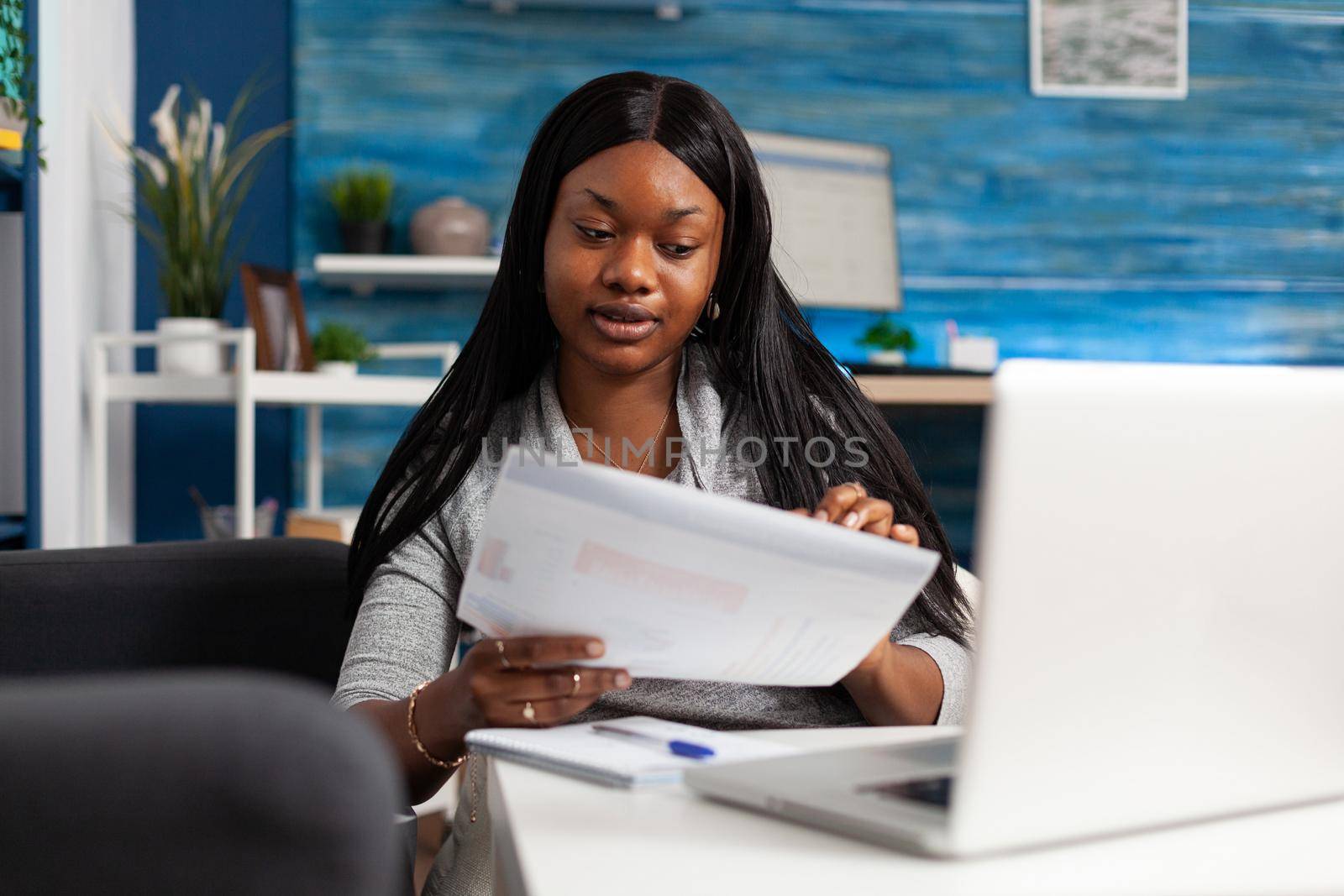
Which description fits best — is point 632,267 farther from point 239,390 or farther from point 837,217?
point 837,217

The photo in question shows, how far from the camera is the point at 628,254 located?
1158 mm

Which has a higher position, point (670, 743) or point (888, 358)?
point (888, 358)

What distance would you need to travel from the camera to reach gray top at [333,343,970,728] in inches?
41.7

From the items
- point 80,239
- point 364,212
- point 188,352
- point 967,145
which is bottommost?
point 188,352

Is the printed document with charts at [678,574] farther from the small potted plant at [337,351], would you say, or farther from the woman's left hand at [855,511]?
the small potted plant at [337,351]

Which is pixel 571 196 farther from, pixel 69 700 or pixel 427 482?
pixel 69 700

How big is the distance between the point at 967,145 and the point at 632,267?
2431 mm

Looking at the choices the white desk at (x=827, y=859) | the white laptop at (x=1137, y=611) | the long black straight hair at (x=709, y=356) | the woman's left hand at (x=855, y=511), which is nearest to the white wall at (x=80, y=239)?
the long black straight hair at (x=709, y=356)

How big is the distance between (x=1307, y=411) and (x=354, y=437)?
2.80m

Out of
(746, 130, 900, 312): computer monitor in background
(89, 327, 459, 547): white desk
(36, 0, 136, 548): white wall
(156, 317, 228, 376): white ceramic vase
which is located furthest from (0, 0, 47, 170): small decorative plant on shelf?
(746, 130, 900, 312): computer monitor in background

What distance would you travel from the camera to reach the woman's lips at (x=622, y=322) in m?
1.18

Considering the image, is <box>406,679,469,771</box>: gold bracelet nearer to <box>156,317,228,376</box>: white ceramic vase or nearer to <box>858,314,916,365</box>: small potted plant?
<box>156,317,228,376</box>: white ceramic vase

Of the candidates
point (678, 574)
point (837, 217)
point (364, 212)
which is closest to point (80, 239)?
point (364, 212)

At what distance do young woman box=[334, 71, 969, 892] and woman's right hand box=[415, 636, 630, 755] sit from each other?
0.14 metres
